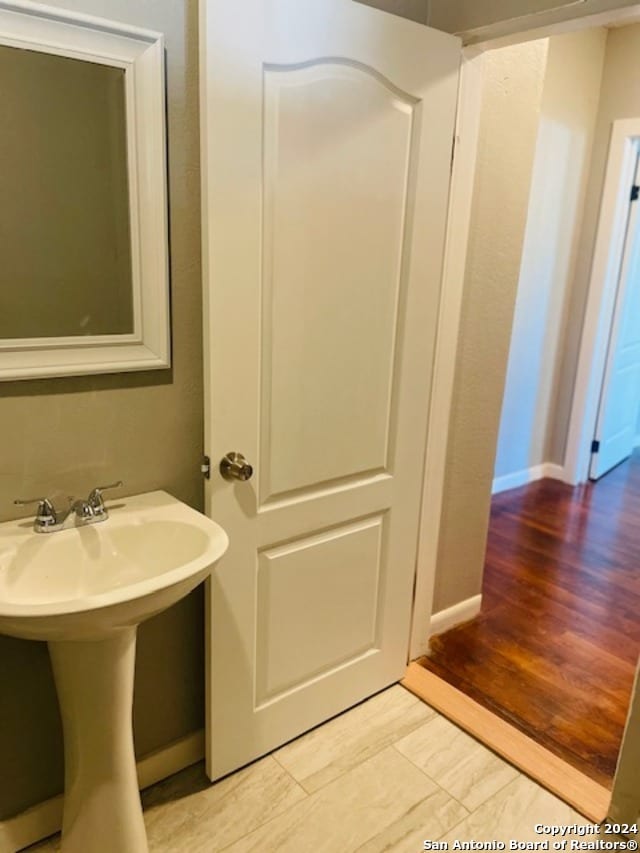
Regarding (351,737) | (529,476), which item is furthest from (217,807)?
(529,476)

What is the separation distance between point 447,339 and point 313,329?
577 mm

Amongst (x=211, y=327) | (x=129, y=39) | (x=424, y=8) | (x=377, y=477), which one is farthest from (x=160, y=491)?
(x=424, y=8)

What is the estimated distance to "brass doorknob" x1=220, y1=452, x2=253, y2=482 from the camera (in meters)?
1.56

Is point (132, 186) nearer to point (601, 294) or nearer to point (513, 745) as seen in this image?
point (513, 745)

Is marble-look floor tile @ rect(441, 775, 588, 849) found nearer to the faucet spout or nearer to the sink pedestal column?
the sink pedestal column

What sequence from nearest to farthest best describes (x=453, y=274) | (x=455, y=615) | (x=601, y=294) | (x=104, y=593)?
1. (x=104, y=593)
2. (x=453, y=274)
3. (x=455, y=615)
4. (x=601, y=294)

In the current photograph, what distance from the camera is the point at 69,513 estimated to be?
4.64ft

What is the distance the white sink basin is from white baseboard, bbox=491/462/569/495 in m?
2.86

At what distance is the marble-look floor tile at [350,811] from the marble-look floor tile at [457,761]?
0.05 meters

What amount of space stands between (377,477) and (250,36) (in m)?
1.17

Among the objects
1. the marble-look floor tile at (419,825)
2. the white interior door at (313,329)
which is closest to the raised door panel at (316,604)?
the white interior door at (313,329)

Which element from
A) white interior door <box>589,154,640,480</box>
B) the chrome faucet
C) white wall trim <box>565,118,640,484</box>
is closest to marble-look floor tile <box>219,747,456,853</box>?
the chrome faucet

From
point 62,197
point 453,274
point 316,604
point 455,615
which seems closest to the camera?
point 62,197

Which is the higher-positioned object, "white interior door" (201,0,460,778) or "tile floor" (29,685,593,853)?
"white interior door" (201,0,460,778)
